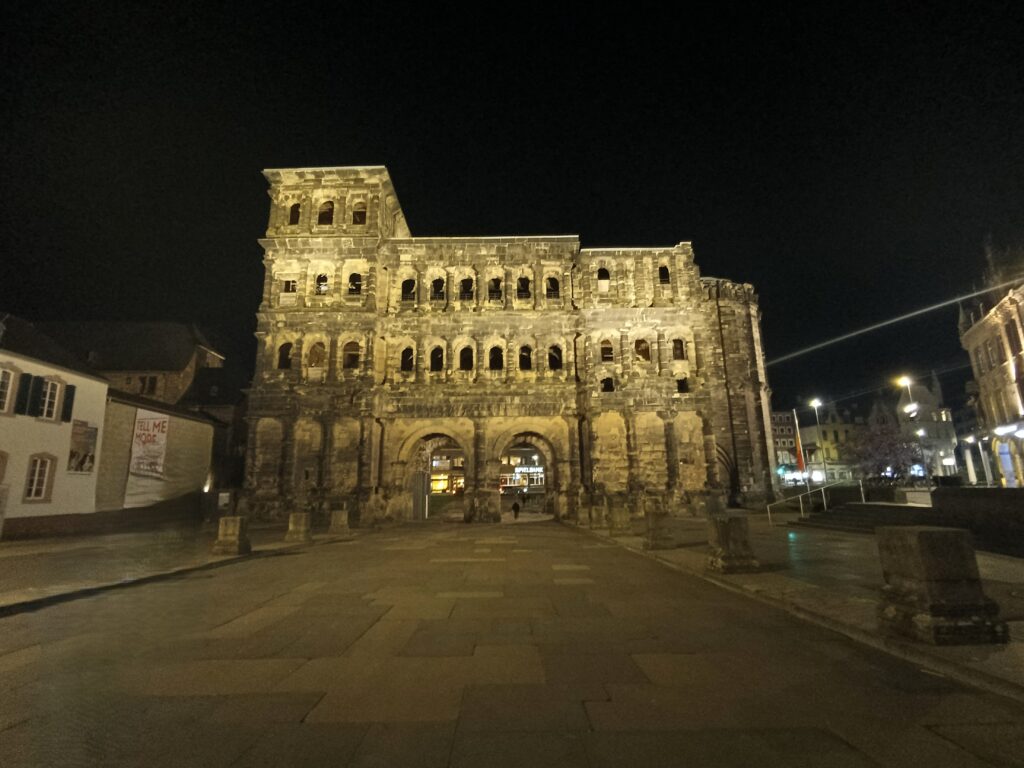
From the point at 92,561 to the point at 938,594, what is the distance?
56.8ft

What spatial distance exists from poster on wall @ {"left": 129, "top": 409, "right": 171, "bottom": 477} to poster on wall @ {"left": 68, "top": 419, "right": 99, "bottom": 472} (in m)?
2.92

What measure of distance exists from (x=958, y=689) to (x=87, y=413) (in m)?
29.7

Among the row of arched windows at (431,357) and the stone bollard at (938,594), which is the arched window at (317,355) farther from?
the stone bollard at (938,594)

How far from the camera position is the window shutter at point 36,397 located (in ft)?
63.8

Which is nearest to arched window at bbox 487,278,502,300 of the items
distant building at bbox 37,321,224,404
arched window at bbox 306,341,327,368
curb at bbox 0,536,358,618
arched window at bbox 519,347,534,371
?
arched window at bbox 519,347,534,371

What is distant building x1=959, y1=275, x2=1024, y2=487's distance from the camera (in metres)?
29.8

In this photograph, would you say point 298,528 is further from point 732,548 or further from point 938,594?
point 938,594

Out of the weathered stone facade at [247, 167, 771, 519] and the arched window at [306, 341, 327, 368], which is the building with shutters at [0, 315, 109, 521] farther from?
the arched window at [306, 341, 327, 368]

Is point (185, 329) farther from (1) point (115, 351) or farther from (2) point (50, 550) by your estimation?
(2) point (50, 550)

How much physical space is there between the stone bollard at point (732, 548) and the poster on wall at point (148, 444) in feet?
94.3

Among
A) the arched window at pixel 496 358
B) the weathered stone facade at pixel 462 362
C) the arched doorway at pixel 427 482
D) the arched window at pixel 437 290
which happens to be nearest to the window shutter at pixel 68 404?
the weathered stone facade at pixel 462 362

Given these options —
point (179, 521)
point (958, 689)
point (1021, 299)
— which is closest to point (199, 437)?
point (179, 521)

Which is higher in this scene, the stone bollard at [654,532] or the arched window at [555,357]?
the arched window at [555,357]

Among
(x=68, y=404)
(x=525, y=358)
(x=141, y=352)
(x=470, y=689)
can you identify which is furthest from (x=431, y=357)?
(x=141, y=352)
